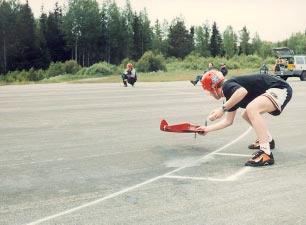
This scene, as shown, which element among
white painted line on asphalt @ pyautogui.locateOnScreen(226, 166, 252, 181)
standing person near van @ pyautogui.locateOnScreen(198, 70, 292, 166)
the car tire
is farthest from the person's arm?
the car tire

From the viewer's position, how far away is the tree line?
9144 cm

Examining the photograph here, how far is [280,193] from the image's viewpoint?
521 centimetres

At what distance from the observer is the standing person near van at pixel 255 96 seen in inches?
264

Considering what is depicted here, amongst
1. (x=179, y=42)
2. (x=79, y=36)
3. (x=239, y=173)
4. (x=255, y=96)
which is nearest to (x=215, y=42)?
(x=179, y=42)

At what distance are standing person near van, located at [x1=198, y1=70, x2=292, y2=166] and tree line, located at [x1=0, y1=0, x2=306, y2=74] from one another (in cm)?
8649

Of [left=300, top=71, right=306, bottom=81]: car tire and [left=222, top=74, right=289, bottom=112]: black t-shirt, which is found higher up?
[left=222, top=74, right=289, bottom=112]: black t-shirt

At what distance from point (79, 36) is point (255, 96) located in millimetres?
98206

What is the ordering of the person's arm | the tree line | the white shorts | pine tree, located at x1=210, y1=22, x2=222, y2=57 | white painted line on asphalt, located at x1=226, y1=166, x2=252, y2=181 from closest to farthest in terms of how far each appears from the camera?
white painted line on asphalt, located at x1=226, y1=166, x2=252, y2=181
the white shorts
the person's arm
the tree line
pine tree, located at x1=210, y1=22, x2=222, y2=57

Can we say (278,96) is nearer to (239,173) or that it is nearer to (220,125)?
(220,125)

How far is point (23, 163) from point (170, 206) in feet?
9.85

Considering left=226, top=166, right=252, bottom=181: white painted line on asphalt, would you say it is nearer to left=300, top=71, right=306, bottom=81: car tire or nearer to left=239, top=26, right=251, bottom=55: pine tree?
left=300, top=71, right=306, bottom=81: car tire

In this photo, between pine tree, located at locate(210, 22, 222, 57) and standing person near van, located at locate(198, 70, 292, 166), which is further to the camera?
pine tree, located at locate(210, 22, 222, 57)

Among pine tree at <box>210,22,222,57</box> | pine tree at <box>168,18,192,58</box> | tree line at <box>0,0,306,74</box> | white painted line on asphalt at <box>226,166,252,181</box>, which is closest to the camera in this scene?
white painted line on asphalt at <box>226,166,252,181</box>

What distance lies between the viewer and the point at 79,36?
103m
